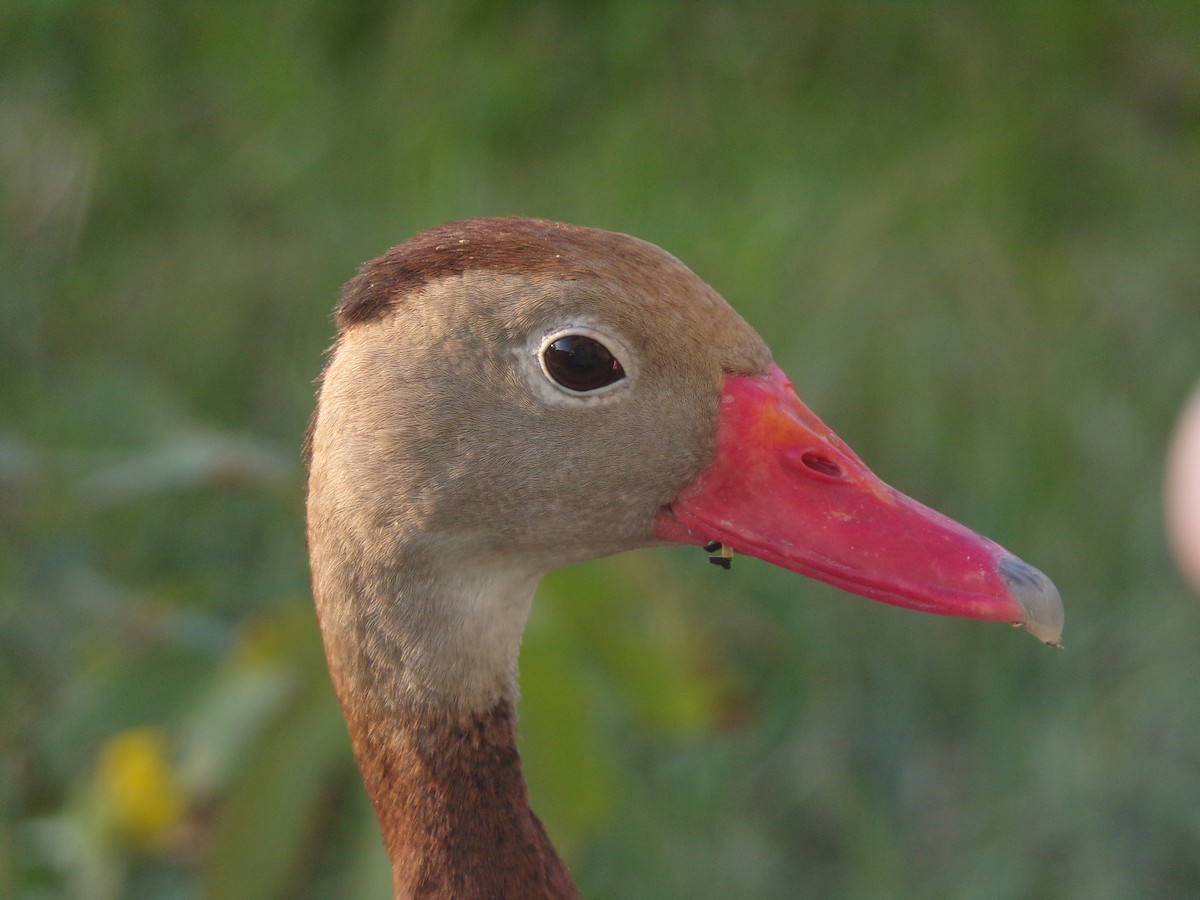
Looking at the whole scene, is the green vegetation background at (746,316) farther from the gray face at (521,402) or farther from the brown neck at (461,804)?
the gray face at (521,402)

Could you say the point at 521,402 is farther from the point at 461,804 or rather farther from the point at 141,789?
the point at 141,789

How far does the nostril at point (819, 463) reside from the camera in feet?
4.35

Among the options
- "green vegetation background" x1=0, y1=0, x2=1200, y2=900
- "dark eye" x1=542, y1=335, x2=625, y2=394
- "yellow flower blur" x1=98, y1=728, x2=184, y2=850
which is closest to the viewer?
"dark eye" x1=542, y1=335, x2=625, y2=394

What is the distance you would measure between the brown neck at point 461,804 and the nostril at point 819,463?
374 millimetres

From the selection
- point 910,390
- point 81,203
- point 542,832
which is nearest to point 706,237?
point 910,390

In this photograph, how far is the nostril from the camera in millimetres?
1327

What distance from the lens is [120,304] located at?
3553mm

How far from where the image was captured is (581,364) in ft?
4.21

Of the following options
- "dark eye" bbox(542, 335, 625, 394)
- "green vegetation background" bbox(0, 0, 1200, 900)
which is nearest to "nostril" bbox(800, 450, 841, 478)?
"dark eye" bbox(542, 335, 625, 394)

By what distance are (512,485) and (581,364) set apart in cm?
13

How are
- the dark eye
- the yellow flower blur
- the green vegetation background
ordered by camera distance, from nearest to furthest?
the dark eye, the green vegetation background, the yellow flower blur

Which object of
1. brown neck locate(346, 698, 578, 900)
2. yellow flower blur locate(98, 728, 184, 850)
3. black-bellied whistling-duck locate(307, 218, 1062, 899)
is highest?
black-bellied whistling-duck locate(307, 218, 1062, 899)

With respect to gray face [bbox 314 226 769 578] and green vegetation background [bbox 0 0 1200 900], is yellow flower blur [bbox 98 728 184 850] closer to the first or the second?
green vegetation background [bbox 0 0 1200 900]

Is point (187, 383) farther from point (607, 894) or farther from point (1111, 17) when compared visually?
point (1111, 17)
